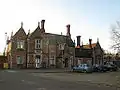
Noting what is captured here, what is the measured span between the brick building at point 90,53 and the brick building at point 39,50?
386cm

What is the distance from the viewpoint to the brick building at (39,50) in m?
62.0

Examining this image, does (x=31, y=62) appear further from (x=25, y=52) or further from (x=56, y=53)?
(x=56, y=53)

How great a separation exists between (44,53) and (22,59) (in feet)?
18.3

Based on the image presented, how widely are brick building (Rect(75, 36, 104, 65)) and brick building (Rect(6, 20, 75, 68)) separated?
386cm

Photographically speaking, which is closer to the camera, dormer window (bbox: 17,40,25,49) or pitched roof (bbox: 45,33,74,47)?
dormer window (bbox: 17,40,25,49)

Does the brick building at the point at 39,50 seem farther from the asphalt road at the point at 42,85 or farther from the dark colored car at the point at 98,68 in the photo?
the asphalt road at the point at 42,85

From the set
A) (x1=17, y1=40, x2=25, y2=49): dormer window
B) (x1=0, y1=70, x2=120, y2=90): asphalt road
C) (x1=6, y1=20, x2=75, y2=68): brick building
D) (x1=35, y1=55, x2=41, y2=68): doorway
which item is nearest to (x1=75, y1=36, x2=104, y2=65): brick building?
(x1=6, y1=20, x2=75, y2=68): brick building

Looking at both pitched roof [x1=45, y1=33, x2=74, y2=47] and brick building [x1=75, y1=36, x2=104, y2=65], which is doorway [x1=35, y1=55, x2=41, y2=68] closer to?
pitched roof [x1=45, y1=33, x2=74, y2=47]

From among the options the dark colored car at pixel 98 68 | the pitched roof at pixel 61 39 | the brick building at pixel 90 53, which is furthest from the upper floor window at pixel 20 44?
the dark colored car at pixel 98 68

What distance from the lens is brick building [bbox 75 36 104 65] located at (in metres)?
73.6

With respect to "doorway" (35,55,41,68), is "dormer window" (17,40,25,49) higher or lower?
higher

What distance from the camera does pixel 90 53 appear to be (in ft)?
251

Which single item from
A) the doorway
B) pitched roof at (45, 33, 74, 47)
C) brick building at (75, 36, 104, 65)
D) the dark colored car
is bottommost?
the dark colored car

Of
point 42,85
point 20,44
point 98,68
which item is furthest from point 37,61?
point 42,85
